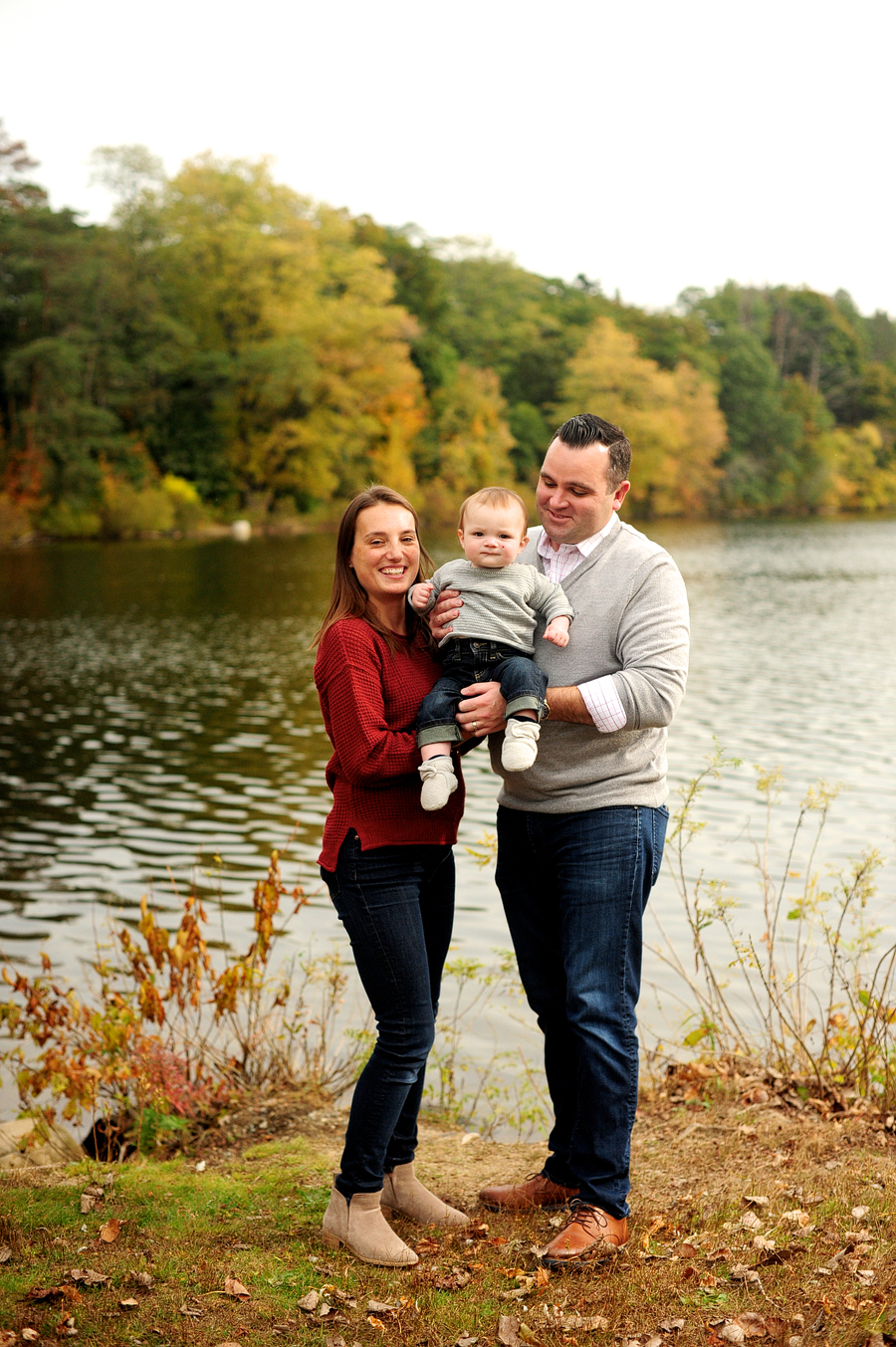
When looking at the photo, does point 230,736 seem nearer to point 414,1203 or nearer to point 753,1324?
point 414,1203

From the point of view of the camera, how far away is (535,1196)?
12.5 ft

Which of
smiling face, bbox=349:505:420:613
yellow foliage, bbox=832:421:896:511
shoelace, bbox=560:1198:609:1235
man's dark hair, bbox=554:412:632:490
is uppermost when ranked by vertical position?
yellow foliage, bbox=832:421:896:511

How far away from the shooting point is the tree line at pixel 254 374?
46.5 metres

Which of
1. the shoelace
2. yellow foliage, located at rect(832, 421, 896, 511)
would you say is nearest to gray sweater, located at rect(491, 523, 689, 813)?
the shoelace

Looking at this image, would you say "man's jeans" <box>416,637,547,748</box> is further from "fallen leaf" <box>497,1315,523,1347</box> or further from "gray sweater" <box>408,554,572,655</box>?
"fallen leaf" <box>497,1315,523,1347</box>

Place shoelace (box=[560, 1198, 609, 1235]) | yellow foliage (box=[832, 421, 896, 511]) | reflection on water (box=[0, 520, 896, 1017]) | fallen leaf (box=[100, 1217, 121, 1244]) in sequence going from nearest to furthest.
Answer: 1. shoelace (box=[560, 1198, 609, 1235])
2. fallen leaf (box=[100, 1217, 121, 1244])
3. reflection on water (box=[0, 520, 896, 1017])
4. yellow foliage (box=[832, 421, 896, 511])

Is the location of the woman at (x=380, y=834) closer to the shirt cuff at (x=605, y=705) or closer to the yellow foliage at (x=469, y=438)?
the shirt cuff at (x=605, y=705)

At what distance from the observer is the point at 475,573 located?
3.47 m

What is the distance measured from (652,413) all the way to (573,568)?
6881 cm

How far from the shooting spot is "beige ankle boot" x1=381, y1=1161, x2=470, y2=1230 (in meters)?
3.73

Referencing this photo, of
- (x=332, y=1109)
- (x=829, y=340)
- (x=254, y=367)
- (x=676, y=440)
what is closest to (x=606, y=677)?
(x=332, y=1109)

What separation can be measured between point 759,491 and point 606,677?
82.8 metres

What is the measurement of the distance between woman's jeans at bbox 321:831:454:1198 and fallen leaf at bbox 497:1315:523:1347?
0.55 metres

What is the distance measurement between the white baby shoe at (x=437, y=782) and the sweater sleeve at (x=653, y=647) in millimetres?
507
